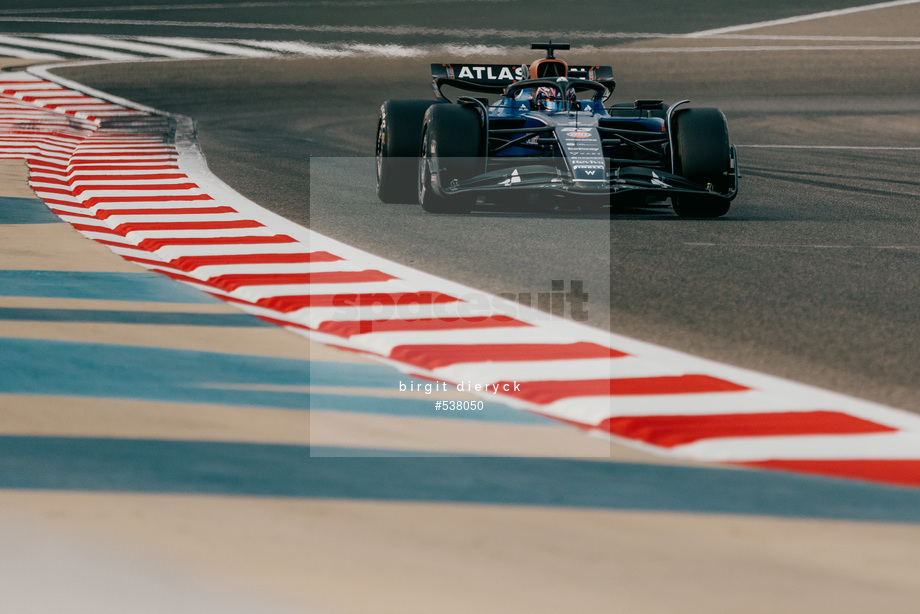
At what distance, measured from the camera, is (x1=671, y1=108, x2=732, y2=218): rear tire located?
7.95 meters

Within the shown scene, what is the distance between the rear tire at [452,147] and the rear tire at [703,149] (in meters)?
1.30

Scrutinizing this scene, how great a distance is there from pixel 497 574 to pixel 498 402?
1.34 meters

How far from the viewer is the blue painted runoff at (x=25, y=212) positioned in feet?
24.1

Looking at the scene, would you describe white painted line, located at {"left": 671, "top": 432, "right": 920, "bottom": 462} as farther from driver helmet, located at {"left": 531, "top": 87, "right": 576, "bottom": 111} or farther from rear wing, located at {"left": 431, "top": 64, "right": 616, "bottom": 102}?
rear wing, located at {"left": 431, "top": 64, "right": 616, "bottom": 102}

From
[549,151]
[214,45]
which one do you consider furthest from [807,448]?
[214,45]

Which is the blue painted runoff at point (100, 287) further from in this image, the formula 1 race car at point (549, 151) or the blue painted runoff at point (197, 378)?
the formula 1 race car at point (549, 151)

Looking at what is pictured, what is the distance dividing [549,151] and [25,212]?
339 centimetres

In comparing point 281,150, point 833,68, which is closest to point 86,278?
point 281,150

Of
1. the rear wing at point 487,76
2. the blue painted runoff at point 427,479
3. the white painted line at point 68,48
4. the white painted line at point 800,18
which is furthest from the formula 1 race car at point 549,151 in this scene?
the white painted line at point 800,18

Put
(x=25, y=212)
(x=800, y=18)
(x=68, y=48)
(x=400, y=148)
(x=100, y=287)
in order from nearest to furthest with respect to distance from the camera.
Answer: (x=100, y=287)
(x=25, y=212)
(x=400, y=148)
(x=68, y=48)
(x=800, y=18)

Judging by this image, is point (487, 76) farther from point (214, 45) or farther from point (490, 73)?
point (214, 45)

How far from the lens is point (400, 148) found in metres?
8.58

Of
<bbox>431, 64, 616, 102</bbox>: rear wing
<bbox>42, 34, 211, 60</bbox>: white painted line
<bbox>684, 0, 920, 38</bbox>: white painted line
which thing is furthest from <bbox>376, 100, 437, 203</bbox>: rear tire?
<bbox>684, 0, 920, 38</bbox>: white painted line

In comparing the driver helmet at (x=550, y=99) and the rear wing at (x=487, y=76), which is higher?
the rear wing at (x=487, y=76)
